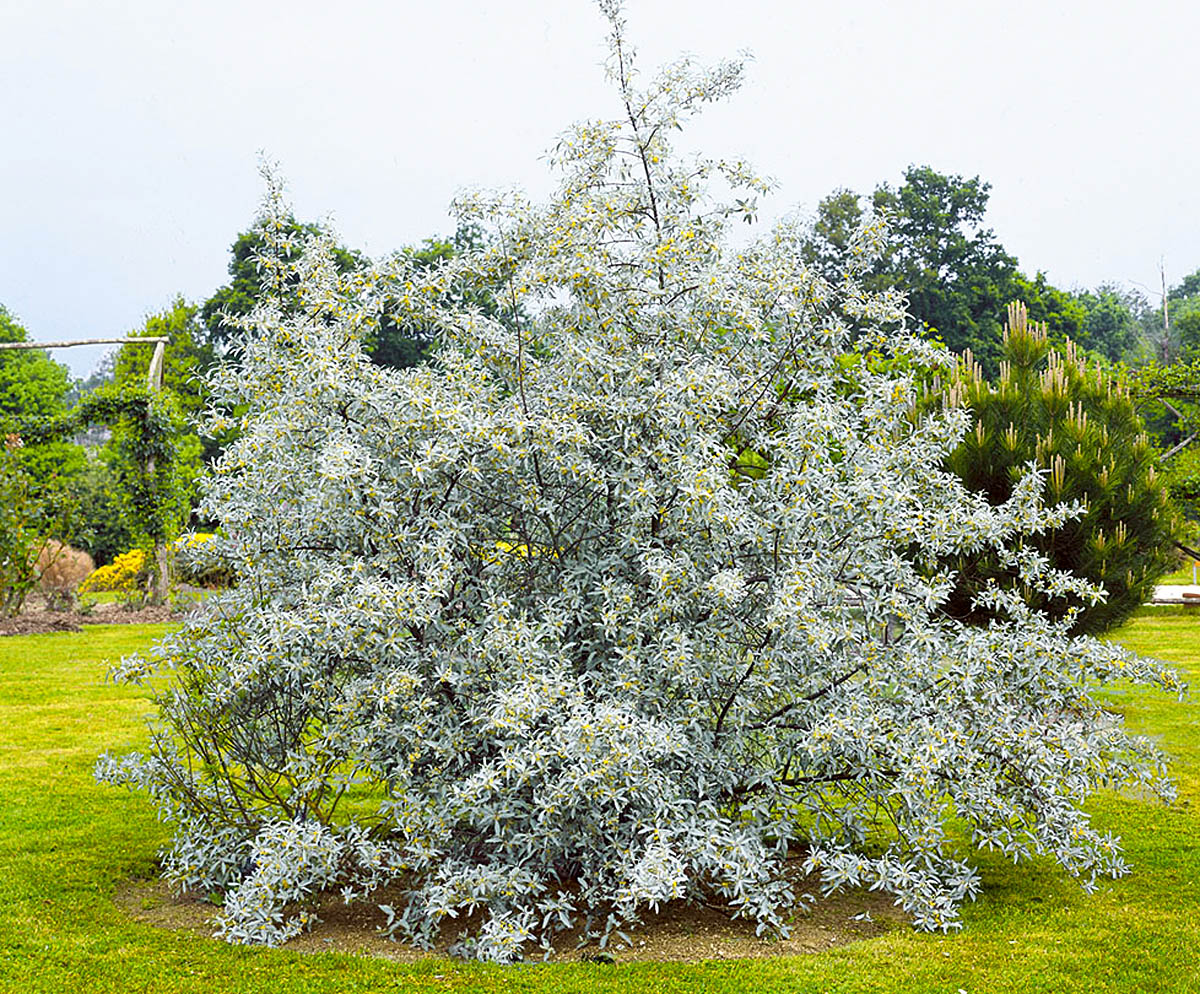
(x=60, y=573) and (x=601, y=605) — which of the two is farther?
(x=60, y=573)

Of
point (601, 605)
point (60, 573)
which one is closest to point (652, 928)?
point (601, 605)

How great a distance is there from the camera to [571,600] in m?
4.20

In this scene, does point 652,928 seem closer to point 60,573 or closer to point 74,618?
point 74,618

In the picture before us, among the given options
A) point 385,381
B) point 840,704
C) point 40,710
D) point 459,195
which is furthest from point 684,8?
point 40,710

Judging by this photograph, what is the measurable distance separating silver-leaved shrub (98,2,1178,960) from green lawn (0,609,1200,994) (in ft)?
0.72

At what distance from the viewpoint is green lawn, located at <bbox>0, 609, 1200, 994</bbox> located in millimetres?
3564

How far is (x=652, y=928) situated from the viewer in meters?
4.14

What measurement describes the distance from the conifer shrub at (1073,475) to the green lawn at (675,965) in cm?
197

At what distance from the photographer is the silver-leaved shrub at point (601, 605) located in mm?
3916

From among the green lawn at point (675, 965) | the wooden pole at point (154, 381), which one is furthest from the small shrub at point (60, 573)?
the green lawn at point (675, 965)

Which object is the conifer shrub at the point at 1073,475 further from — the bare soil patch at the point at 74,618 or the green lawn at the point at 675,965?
the bare soil patch at the point at 74,618

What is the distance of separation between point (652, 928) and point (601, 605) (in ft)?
4.15

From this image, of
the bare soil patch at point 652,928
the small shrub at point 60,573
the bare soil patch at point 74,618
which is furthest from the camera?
the small shrub at point 60,573

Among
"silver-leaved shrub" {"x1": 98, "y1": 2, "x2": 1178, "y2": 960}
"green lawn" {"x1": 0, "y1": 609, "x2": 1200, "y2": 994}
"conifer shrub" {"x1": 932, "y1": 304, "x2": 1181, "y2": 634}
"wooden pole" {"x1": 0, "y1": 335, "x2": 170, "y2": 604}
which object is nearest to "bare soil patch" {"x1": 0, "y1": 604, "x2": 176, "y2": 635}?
"wooden pole" {"x1": 0, "y1": 335, "x2": 170, "y2": 604}
